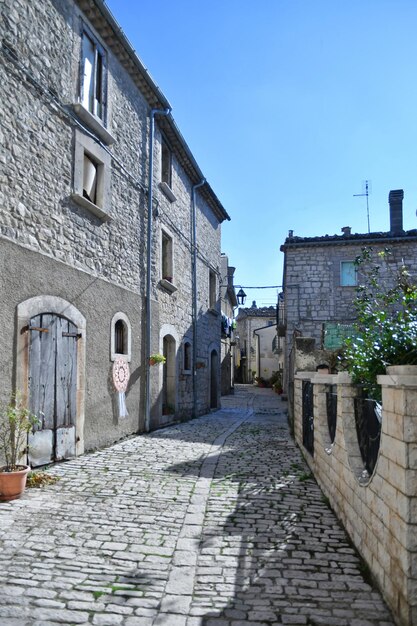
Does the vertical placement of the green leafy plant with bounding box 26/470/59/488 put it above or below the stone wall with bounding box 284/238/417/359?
below

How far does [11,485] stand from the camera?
4742mm

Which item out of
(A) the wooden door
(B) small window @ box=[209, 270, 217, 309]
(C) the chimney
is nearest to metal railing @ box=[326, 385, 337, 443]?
(A) the wooden door

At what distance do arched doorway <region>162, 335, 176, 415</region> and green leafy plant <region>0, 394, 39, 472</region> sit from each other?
230 inches

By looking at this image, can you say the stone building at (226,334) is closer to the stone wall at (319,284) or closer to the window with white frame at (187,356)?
the stone wall at (319,284)

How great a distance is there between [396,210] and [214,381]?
10.5 metres

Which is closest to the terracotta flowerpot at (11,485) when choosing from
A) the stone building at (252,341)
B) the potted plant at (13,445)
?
the potted plant at (13,445)

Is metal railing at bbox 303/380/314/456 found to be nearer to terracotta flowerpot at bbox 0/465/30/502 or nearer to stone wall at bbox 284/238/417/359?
terracotta flowerpot at bbox 0/465/30/502

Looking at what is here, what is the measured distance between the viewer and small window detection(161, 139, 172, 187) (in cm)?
1182

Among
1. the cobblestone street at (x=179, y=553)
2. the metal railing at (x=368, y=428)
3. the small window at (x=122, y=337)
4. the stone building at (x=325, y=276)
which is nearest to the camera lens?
the cobblestone street at (x=179, y=553)

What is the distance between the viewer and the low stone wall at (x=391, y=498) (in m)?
2.46

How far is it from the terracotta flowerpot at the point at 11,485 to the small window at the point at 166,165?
8.79 meters

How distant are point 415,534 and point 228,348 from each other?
22.0 meters

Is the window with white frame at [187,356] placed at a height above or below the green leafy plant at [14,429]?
above

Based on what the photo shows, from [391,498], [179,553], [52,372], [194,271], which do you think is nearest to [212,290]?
[194,271]
